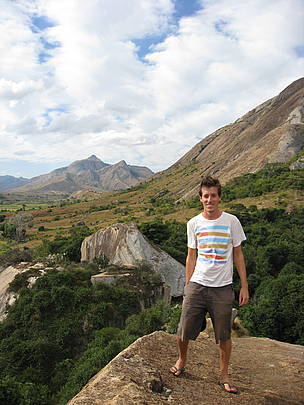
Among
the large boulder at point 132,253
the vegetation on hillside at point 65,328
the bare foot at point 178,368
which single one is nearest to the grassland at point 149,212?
the large boulder at point 132,253

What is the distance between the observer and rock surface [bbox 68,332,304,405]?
4668mm

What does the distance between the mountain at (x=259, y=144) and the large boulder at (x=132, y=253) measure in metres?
64.6

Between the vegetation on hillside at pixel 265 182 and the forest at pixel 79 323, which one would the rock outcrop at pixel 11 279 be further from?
the vegetation on hillside at pixel 265 182

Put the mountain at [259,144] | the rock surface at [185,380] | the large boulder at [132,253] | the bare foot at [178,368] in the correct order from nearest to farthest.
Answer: the rock surface at [185,380] < the bare foot at [178,368] < the large boulder at [132,253] < the mountain at [259,144]

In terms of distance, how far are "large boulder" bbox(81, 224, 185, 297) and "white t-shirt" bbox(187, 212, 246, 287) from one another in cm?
2241

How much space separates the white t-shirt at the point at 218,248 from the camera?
5.09 meters

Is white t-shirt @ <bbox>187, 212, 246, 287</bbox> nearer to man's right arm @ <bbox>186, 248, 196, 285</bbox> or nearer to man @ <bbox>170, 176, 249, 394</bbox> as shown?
man @ <bbox>170, 176, 249, 394</bbox>

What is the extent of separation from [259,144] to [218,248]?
10413 centimetres

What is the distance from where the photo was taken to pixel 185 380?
17.8 ft

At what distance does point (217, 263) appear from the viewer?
5.10 metres

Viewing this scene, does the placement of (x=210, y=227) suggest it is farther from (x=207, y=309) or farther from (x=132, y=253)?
(x=132, y=253)

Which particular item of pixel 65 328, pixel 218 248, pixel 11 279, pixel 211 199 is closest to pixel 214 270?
pixel 218 248

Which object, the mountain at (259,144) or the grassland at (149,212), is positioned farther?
the mountain at (259,144)

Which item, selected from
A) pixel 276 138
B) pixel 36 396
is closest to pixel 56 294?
pixel 36 396
